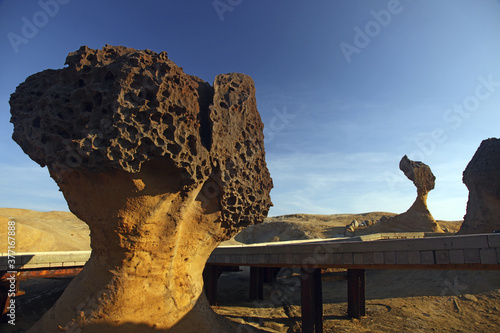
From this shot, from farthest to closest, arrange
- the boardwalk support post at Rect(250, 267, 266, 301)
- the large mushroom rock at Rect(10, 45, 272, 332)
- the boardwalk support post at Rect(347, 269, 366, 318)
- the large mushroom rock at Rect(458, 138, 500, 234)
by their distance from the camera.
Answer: the large mushroom rock at Rect(458, 138, 500, 234), the boardwalk support post at Rect(250, 267, 266, 301), the boardwalk support post at Rect(347, 269, 366, 318), the large mushroom rock at Rect(10, 45, 272, 332)

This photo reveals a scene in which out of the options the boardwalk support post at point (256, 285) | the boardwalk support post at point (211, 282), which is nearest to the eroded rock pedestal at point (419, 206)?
the boardwalk support post at point (256, 285)

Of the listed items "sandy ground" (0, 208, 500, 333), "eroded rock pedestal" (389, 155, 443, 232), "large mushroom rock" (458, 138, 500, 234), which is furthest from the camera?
"eroded rock pedestal" (389, 155, 443, 232)

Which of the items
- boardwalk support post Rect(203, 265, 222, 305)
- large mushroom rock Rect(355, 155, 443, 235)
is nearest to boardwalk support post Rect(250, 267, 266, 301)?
boardwalk support post Rect(203, 265, 222, 305)

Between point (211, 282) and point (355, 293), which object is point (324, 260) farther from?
point (211, 282)

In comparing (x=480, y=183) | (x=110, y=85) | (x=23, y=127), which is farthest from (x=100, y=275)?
(x=480, y=183)

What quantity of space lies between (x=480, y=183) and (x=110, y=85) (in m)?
14.8

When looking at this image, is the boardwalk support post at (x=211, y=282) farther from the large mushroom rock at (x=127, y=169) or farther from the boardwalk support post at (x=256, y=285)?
the large mushroom rock at (x=127, y=169)

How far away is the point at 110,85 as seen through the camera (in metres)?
5.07

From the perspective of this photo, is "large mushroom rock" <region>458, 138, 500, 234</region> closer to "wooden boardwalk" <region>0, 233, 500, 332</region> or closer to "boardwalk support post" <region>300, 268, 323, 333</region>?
"wooden boardwalk" <region>0, 233, 500, 332</region>

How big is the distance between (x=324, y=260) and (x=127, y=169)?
14.3ft

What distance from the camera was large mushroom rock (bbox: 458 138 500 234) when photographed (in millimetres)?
13250

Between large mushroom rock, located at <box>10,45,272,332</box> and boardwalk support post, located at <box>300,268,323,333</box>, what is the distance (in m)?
2.40

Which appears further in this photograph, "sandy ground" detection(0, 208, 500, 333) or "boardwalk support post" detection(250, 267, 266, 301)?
"boardwalk support post" detection(250, 267, 266, 301)

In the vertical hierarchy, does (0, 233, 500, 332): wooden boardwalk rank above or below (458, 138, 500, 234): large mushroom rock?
below
